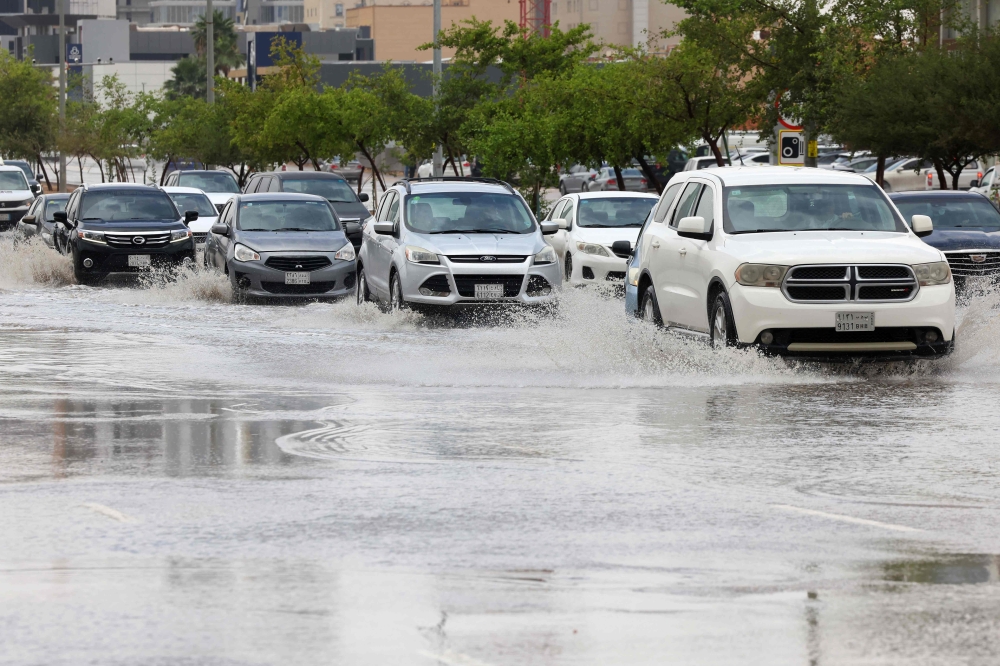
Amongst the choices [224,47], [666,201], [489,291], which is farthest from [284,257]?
[224,47]

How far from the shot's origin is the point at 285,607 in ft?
21.1

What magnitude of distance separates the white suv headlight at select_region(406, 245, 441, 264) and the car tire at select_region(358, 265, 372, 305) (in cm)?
206

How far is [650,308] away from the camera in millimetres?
16500

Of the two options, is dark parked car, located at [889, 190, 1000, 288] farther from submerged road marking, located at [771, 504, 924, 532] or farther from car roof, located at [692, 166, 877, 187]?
submerged road marking, located at [771, 504, 924, 532]

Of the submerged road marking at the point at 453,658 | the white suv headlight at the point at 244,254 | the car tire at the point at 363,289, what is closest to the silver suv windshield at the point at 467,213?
the car tire at the point at 363,289

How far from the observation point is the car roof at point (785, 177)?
15609 millimetres

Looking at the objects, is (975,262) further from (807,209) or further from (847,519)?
(847,519)

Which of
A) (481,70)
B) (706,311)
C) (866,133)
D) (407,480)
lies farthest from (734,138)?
(407,480)

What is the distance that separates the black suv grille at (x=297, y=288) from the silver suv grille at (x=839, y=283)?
36.5ft

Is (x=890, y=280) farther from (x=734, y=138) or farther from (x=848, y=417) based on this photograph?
(x=734, y=138)

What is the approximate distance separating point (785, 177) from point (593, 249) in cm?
921

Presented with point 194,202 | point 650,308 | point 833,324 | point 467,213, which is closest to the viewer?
point 833,324

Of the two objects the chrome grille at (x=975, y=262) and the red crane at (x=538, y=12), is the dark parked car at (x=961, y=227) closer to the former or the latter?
the chrome grille at (x=975, y=262)

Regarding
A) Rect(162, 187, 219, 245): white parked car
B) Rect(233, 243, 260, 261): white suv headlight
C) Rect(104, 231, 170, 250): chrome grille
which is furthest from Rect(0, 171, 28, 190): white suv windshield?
Rect(233, 243, 260, 261): white suv headlight
